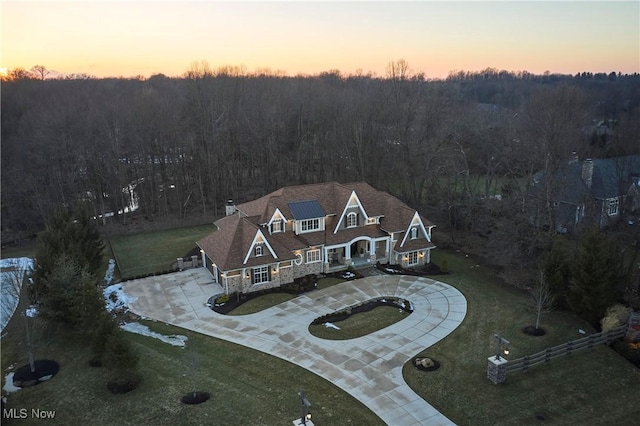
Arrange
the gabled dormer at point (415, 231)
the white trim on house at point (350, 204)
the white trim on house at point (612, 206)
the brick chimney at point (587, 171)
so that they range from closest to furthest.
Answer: the white trim on house at point (350, 204) < the gabled dormer at point (415, 231) < the brick chimney at point (587, 171) < the white trim on house at point (612, 206)

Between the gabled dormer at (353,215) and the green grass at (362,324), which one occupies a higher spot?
the gabled dormer at (353,215)

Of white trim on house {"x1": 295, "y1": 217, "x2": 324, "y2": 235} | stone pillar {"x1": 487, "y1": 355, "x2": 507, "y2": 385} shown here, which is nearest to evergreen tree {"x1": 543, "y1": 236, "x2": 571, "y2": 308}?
stone pillar {"x1": 487, "y1": 355, "x2": 507, "y2": 385}

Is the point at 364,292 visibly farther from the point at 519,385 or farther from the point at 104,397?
the point at 104,397

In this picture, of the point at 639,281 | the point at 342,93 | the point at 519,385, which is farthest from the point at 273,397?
the point at 342,93

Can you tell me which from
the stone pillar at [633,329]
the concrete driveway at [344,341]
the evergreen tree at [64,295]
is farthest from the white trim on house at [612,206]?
the evergreen tree at [64,295]

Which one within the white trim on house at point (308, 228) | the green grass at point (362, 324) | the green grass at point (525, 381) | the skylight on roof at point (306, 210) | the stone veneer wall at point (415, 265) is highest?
the skylight on roof at point (306, 210)

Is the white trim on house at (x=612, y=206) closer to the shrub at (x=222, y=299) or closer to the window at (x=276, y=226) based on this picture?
the window at (x=276, y=226)
